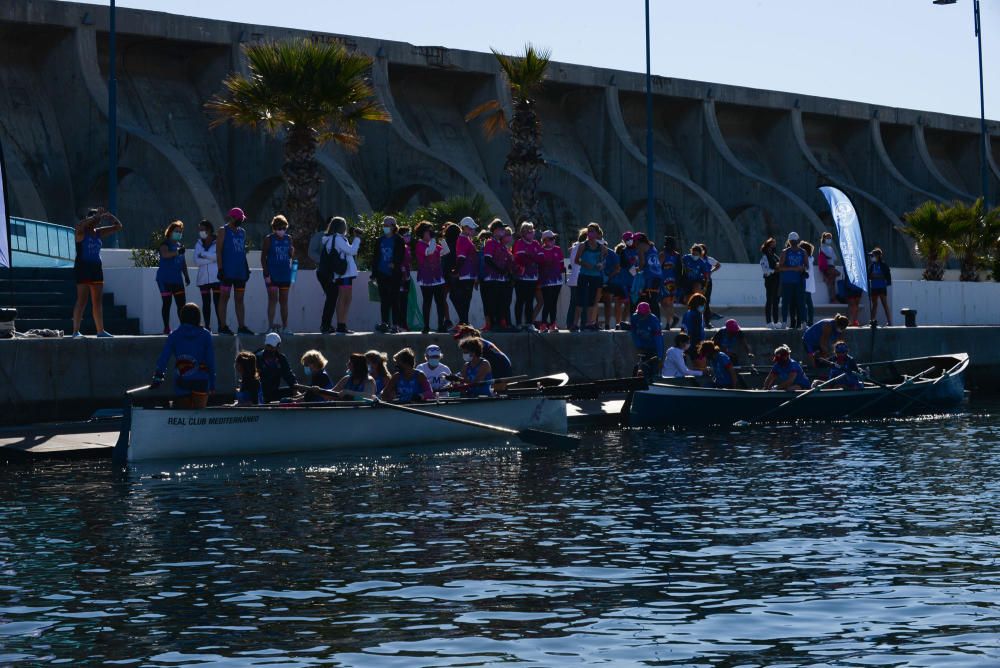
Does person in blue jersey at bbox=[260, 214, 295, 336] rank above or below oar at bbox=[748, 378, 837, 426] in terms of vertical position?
above

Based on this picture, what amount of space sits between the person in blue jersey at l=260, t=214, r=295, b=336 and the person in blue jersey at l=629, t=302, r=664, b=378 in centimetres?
550

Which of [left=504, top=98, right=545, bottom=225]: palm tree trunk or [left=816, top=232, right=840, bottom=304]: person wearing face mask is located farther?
[left=504, top=98, right=545, bottom=225]: palm tree trunk

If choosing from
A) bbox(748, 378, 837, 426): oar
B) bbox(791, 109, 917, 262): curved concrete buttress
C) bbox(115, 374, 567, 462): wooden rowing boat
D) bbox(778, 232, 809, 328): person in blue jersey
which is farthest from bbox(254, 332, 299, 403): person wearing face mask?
bbox(791, 109, 917, 262): curved concrete buttress

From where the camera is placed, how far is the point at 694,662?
8.76 m

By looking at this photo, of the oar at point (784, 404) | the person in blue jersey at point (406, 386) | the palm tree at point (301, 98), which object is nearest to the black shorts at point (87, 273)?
the person in blue jersey at point (406, 386)

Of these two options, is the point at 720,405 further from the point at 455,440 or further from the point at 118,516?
the point at 118,516

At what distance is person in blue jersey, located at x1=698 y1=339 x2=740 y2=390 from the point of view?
953 inches

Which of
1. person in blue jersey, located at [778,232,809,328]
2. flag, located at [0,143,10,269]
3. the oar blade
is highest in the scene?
flag, located at [0,143,10,269]

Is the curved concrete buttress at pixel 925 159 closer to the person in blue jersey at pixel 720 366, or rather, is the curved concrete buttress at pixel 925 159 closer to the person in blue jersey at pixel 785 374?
the person in blue jersey at pixel 785 374

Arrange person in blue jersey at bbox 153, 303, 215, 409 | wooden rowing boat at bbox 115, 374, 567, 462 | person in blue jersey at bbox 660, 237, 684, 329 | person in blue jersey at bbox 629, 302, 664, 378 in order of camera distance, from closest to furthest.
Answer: wooden rowing boat at bbox 115, 374, 567, 462
person in blue jersey at bbox 153, 303, 215, 409
person in blue jersey at bbox 629, 302, 664, 378
person in blue jersey at bbox 660, 237, 684, 329

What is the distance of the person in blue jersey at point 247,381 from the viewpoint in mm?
19078

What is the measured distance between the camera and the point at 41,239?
2989 cm

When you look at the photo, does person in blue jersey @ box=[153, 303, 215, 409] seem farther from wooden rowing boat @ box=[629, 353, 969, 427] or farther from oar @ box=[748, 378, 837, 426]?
oar @ box=[748, 378, 837, 426]

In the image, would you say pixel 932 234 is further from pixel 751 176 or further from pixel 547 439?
pixel 547 439
